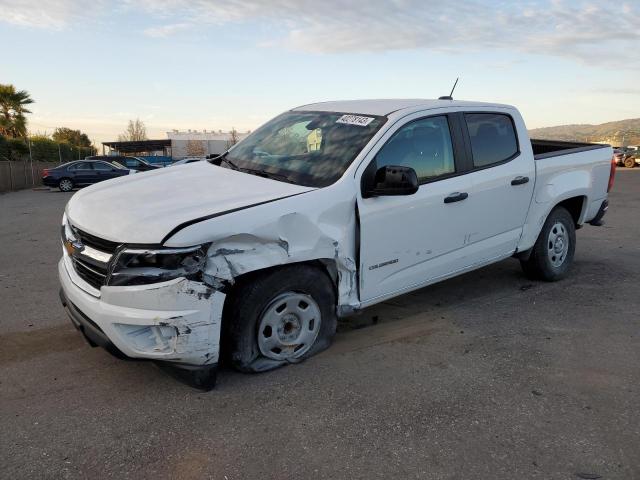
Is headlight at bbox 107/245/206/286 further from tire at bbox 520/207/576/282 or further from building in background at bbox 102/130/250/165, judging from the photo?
building in background at bbox 102/130/250/165

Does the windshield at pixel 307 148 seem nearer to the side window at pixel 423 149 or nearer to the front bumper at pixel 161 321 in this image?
the side window at pixel 423 149

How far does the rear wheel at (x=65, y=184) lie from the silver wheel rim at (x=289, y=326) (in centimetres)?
2212

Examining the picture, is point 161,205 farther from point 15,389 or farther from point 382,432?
point 382,432

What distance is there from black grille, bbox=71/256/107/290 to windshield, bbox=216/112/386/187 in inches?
53.9

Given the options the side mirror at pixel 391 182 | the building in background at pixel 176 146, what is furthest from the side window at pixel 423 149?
the building in background at pixel 176 146

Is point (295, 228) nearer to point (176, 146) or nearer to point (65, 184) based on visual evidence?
point (65, 184)

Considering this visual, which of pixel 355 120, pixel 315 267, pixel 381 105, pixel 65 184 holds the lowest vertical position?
pixel 65 184

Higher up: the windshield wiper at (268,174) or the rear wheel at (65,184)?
the windshield wiper at (268,174)

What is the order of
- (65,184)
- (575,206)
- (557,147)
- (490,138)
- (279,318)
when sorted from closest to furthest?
(279,318) → (490,138) → (575,206) → (557,147) → (65,184)

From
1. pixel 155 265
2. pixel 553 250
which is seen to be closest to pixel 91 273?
pixel 155 265

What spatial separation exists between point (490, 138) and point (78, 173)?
21794 mm

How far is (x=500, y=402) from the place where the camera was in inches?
125

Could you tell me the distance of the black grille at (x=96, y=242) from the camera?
2988mm

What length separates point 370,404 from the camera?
3.13m
